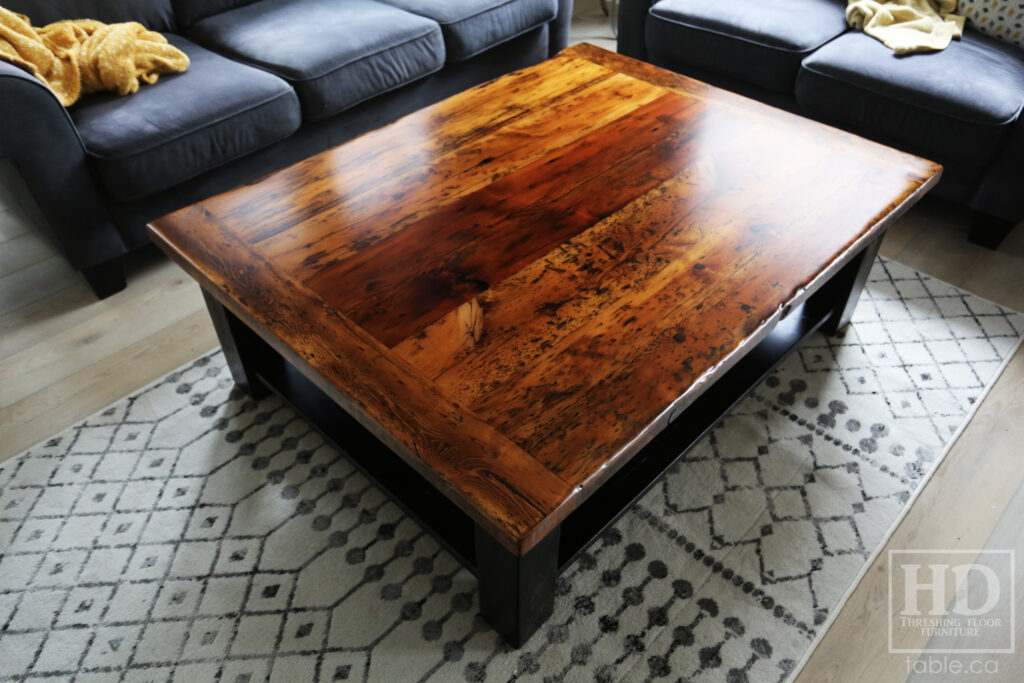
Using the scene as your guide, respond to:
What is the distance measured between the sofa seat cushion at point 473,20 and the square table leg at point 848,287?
139 centimetres

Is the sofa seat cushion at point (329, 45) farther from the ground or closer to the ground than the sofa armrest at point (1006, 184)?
farther from the ground

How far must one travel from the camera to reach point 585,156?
158 centimetres

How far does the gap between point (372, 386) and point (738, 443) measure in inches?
33.3

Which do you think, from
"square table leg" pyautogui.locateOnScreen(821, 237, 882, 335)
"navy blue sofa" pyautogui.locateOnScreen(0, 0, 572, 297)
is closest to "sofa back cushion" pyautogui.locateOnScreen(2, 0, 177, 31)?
"navy blue sofa" pyautogui.locateOnScreen(0, 0, 572, 297)

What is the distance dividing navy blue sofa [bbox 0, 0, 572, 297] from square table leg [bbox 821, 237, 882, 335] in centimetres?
139

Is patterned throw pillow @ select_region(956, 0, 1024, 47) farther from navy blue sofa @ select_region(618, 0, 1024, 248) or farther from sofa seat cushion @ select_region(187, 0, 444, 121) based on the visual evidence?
sofa seat cushion @ select_region(187, 0, 444, 121)

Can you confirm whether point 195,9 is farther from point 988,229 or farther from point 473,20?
point 988,229

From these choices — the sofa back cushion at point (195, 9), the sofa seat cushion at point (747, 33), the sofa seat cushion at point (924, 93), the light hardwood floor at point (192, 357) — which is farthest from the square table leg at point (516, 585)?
the sofa back cushion at point (195, 9)

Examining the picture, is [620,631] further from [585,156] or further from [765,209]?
→ [585,156]

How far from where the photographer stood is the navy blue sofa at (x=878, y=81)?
196 centimetres

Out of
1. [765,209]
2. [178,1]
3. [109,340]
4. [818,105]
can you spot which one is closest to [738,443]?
[765,209]

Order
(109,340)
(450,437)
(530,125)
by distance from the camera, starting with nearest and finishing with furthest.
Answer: (450,437)
(530,125)
(109,340)

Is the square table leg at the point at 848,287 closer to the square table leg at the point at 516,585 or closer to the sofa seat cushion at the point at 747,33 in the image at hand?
the sofa seat cushion at the point at 747,33

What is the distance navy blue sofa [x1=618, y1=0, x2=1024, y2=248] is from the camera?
77.2 inches
